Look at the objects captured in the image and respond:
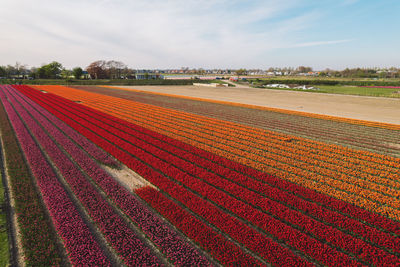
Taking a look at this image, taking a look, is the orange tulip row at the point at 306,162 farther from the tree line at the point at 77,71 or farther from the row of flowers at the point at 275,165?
the tree line at the point at 77,71

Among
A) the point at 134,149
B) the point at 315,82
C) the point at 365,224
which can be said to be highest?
the point at 315,82

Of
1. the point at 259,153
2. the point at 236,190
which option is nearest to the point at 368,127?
the point at 259,153

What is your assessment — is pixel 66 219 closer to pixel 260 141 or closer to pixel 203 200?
pixel 203 200

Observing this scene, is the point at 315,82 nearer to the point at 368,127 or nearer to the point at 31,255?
the point at 368,127

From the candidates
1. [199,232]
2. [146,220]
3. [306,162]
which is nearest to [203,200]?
[199,232]

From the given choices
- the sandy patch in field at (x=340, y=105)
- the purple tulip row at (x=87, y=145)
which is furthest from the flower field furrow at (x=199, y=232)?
the sandy patch in field at (x=340, y=105)

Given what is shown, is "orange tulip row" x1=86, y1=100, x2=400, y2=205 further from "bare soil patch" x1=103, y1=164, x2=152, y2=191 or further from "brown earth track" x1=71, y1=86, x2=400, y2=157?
"bare soil patch" x1=103, y1=164, x2=152, y2=191
